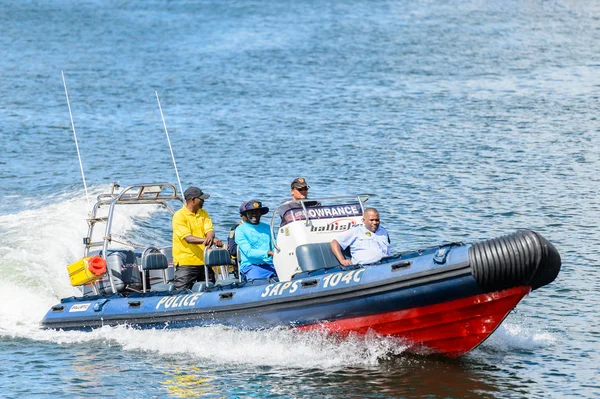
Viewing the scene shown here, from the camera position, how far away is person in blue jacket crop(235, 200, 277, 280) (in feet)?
37.4

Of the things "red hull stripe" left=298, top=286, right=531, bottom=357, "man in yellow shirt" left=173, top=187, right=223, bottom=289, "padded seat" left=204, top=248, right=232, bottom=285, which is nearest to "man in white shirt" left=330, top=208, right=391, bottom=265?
"red hull stripe" left=298, top=286, right=531, bottom=357

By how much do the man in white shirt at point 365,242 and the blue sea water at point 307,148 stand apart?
92 centimetres

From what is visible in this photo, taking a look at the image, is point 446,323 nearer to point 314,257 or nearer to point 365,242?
point 365,242

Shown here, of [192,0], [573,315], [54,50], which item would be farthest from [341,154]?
[192,0]

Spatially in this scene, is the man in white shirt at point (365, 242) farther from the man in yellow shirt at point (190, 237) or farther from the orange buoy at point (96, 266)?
the orange buoy at point (96, 266)

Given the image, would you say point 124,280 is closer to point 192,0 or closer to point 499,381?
point 499,381

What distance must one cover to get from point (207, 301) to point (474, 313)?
9.66 feet

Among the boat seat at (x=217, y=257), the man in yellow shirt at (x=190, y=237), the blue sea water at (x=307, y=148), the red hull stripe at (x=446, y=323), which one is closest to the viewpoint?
the red hull stripe at (x=446, y=323)

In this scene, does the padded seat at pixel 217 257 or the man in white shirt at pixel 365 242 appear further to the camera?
the padded seat at pixel 217 257

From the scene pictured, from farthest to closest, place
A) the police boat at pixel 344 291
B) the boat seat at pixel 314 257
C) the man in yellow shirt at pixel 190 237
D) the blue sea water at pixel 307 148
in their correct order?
the man in yellow shirt at pixel 190 237 < the boat seat at pixel 314 257 < the blue sea water at pixel 307 148 < the police boat at pixel 344 291

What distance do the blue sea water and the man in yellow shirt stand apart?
2.69 ft

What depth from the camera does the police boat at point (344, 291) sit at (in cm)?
955

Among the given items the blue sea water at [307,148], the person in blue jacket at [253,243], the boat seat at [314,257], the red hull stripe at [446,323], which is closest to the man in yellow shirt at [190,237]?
the person in blue jacket at [253,243]

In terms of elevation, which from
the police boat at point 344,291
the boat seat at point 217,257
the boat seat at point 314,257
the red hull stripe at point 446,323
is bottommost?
the red hull stripe at point 446,323
